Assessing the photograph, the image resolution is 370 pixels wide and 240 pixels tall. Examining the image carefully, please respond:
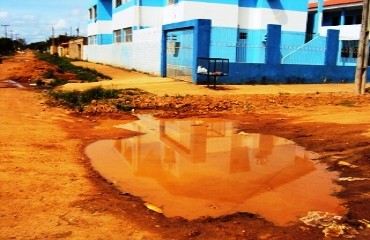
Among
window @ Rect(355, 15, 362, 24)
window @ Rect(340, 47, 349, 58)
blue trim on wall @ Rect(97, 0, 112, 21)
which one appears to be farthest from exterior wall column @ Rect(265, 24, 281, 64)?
blue trim on wall @ Rect(97, 0, 112, 21)

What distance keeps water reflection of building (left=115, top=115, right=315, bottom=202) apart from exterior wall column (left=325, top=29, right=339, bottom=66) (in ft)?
47.3

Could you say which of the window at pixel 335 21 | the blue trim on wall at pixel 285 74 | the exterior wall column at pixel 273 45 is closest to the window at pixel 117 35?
the window at pixel 335 21

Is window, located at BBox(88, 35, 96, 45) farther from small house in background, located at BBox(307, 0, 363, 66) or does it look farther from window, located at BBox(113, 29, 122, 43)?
small house in background, located at BBox(307, 0, 363, 66)

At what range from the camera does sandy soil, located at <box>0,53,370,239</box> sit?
3.75 metres

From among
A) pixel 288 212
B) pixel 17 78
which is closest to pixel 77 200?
pixel 288 212

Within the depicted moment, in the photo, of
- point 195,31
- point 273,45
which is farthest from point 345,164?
point 273,45

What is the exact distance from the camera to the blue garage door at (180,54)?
18.1m

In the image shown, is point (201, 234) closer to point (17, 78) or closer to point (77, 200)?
point (77, 200)

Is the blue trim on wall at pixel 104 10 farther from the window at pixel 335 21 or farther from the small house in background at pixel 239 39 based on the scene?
the window at pixel 335 21

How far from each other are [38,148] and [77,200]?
2.55m

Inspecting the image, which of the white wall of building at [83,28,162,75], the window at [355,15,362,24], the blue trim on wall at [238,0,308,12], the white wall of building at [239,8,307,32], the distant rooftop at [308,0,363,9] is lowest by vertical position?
the white wall of building at [83,28,162,75]

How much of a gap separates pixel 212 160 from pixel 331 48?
57.4 feet

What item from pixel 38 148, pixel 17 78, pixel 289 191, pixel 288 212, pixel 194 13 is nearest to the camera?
pixel 288 212

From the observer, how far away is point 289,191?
500 centimetres
